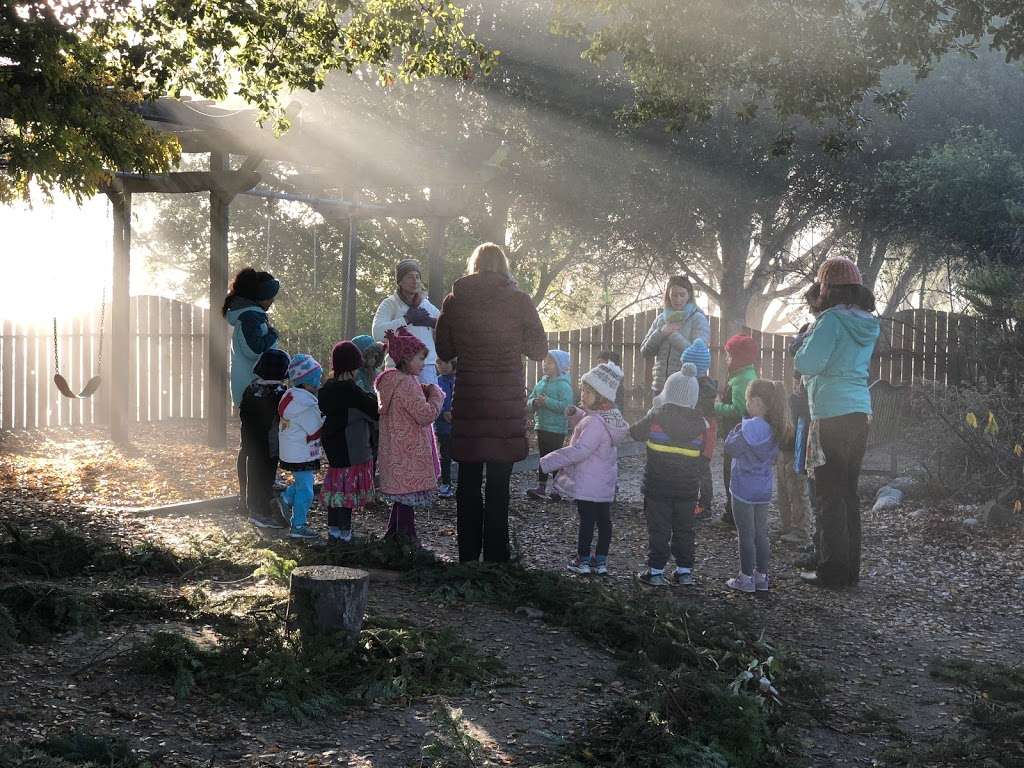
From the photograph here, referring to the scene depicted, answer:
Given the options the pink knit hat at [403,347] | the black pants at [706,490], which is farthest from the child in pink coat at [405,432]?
the black pants at [706,490]

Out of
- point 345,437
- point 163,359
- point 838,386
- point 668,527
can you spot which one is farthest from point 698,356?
point 163,359

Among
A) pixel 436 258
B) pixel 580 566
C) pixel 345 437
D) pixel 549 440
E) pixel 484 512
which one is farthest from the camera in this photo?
pixel 436 258

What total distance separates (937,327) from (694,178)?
4.92 meters

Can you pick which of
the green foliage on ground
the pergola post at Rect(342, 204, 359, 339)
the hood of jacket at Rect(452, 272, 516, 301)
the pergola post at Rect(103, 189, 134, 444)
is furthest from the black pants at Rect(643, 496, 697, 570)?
the pergola post at Rect(103, 189, 134, 444)

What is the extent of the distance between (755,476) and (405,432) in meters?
2.13

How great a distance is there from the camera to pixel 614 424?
21.7 ft

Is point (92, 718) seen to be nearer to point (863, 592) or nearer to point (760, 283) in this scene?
point (863, 592)

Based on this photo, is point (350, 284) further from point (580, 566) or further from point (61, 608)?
point (61, 608)

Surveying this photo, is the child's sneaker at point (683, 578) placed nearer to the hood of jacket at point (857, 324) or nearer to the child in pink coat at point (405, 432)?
the child in pink coat at point (405, 432)

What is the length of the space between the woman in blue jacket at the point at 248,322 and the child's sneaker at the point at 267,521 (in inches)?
14.7

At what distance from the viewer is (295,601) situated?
4625 mm

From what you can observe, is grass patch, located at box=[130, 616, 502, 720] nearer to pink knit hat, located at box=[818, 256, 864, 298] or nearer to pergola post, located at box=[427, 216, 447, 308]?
pink knit hat, located at box=[818, 256, 864, 298]

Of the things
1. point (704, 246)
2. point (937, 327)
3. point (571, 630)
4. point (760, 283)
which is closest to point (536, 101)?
point (704, 246)

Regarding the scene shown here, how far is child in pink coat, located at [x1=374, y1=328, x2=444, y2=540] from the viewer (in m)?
6.59
